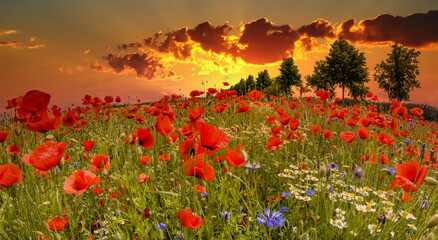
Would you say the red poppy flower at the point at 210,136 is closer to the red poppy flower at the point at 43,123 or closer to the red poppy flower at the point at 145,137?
the red poppy flower at the point at 145,137

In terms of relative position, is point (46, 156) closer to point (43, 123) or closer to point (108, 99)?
point (43, 123)

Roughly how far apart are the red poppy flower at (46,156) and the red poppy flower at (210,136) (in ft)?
2.83

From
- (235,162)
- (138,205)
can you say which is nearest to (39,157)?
(138,205)

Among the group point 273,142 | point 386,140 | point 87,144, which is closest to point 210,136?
point 273,142

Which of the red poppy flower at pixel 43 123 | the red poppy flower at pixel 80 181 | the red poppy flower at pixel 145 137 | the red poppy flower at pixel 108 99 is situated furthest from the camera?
the red poppy flower at pixel 108 99

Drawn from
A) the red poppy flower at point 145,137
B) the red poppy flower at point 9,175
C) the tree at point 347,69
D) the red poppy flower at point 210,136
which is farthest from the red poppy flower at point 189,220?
the tree at point 347,69

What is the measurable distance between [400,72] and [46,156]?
156ft

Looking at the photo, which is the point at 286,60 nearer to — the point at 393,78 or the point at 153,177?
the point at 393,78

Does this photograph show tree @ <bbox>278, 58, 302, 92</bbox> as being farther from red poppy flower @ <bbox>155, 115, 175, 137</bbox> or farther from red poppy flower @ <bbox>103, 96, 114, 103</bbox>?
red poppy flower @ <bbox>155, 115, 175, 137</bbox>

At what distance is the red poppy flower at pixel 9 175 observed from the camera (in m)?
1.53

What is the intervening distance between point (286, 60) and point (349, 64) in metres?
9.81

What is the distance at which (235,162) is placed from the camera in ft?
5.91

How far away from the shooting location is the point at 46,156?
1.55 meters

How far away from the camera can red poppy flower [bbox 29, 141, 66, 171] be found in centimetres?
146
